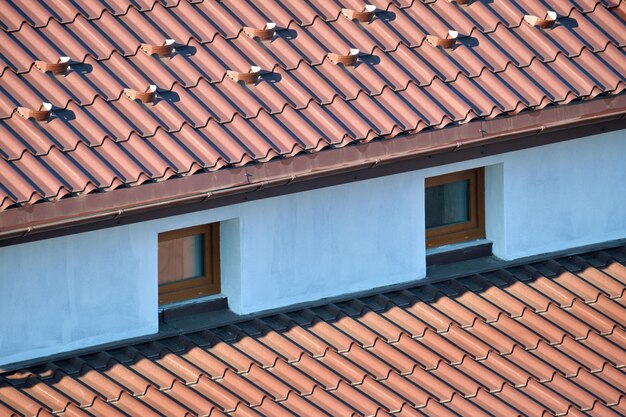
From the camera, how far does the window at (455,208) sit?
52.7 feet

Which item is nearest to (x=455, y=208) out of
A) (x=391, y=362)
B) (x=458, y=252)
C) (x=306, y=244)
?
(x=458, y=252)

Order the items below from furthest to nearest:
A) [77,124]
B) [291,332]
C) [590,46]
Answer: [590,46]
[291,332]
[77,124]

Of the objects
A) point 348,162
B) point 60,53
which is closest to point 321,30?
point 348,162

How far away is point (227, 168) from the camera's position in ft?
45.2

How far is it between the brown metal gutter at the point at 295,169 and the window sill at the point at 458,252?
1309 mm

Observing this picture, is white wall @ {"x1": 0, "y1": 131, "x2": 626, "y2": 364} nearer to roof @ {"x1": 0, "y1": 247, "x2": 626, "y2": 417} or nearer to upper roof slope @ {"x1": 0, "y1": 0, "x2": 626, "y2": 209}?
roof @ {"x1": 0, "y1": 247, "x2": 626, "y2": 417}

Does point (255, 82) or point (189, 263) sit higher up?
point (255, 82)

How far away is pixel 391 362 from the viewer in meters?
14.6

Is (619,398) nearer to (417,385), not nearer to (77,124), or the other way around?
(417,385)

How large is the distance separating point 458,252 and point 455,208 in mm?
444

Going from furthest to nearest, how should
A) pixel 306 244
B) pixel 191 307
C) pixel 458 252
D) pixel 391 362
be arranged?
pixel 458 252 → pixel 306 244 → pixel 191 307 → pixel 391 362

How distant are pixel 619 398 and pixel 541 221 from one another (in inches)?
94.7

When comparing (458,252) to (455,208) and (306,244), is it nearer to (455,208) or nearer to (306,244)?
(455,208)

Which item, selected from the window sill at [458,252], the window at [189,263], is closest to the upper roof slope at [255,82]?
the window at [189,263]
